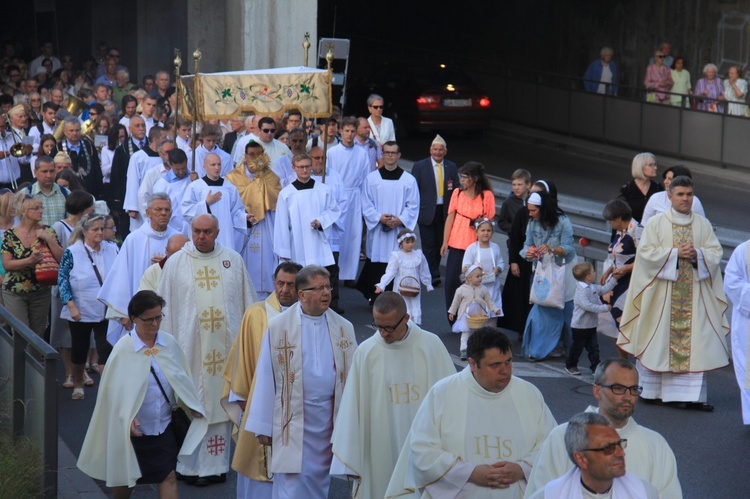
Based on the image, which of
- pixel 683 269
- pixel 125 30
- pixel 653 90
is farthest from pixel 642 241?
pixel 125 30

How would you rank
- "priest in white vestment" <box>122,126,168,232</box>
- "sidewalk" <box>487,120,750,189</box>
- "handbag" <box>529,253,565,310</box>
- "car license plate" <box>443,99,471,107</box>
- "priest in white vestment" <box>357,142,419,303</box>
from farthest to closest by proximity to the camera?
"car license plate" <box>443,99,471,107</box> < "sidewalk" <box>487,120,750,189</box> < "priest in white vestment" <box>122,126,168,232</box> < "priest in white vestment" <box>357,142,419,303</box> < "handbag" <box>529,253,565,310</box>

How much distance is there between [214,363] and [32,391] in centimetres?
145

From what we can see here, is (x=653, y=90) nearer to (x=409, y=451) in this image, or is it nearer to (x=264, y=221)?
(x=264, y=221)

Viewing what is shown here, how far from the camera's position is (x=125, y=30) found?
3048 centimetres

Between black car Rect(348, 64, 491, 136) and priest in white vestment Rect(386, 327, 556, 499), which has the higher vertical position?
black car Rect(348, 64, 491, 136)

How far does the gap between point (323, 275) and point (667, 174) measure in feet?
19.5

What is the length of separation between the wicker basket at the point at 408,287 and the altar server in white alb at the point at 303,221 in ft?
4.35

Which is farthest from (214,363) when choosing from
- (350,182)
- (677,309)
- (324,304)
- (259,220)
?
(350,182)

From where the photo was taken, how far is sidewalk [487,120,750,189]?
77.7 ft

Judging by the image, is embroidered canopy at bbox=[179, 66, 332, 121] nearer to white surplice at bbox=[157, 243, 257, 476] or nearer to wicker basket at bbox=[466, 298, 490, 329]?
wicker basket at bbox=[466, 298, 490, 329]

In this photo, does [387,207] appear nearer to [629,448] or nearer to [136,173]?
[136,173]

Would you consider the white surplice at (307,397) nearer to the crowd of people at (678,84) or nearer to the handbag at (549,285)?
the handbag at (549,285)

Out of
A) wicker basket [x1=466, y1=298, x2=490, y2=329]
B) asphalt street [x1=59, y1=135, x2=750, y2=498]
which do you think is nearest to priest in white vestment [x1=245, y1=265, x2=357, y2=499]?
asphalt street [x1=59, y1=135, x2=750, y2=498]

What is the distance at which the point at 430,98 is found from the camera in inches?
1113
